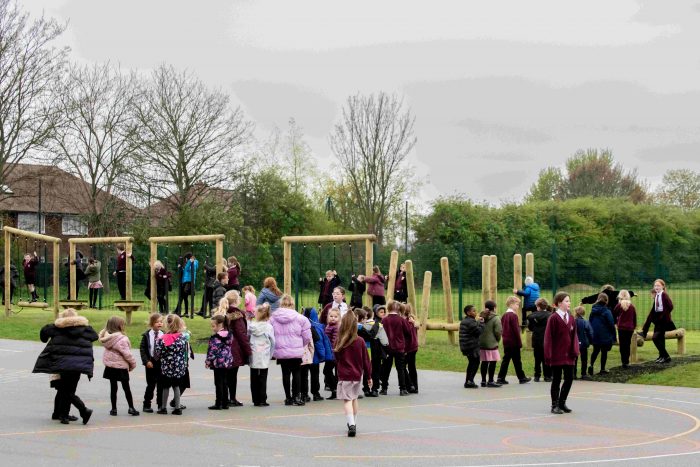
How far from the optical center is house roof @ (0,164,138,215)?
51875 mm

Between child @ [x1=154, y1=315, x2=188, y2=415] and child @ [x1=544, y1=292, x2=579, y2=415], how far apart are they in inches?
215

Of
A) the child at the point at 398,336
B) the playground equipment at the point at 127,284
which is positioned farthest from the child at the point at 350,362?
the playground equipment at the point at 127,284

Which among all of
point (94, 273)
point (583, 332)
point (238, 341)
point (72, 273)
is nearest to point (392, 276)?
point (583, 332)

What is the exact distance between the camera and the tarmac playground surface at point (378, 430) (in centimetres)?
1273

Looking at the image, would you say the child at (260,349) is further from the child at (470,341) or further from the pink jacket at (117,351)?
the child at (470,341)

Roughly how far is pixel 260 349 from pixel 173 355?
72.1 inches

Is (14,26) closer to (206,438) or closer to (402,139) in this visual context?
(402,139)

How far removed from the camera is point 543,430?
15.4m

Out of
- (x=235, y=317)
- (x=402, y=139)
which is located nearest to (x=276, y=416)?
(x=235, y=317)

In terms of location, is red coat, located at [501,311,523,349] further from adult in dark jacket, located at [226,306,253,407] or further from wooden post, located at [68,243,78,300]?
wooden post, located at [68,243,78,300]

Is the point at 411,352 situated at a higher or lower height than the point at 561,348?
lower

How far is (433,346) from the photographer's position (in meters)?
27.8

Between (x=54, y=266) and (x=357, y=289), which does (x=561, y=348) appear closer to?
(x=357, y=289)

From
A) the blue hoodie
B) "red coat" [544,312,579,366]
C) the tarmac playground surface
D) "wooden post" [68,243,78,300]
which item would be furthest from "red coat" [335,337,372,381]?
"wooden post" [68,243,78,300]
